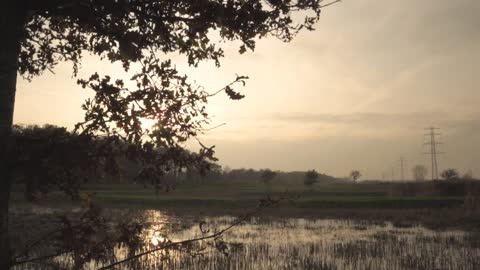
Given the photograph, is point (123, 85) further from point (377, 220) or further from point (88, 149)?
point (377, 220)

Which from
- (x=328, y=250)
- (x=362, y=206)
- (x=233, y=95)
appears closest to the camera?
(x=233, y=95)

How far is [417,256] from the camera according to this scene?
15.5 m

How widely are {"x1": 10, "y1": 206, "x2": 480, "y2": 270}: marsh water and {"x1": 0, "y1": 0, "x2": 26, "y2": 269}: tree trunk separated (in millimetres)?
4465

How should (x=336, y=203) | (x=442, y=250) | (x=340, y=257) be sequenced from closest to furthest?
(x=340, y=257), (x=442, y=250), (x=336, y=203)

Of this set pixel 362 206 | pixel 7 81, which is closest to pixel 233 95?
pixel 7 81

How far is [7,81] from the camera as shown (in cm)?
428

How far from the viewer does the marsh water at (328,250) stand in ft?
43.8

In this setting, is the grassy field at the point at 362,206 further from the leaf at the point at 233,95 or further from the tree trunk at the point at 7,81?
the leaf at the point at 233,95

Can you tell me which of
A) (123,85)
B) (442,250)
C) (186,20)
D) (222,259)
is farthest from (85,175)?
(442,250)

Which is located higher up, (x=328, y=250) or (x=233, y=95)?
(x=233, y=95)

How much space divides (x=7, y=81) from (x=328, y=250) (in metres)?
14.7

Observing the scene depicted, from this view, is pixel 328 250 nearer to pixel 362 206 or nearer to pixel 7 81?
pixel 7 81

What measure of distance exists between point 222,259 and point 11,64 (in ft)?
34.1

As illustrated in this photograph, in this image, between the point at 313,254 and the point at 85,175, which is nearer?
the point at 85,175
